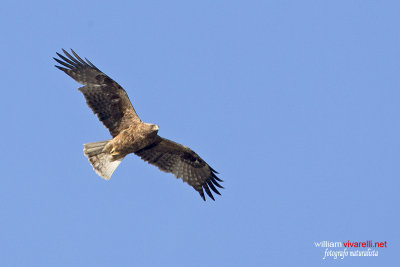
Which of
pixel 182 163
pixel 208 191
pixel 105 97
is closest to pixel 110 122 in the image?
pixel 105 97

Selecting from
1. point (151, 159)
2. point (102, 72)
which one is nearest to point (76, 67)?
point (102, 72)

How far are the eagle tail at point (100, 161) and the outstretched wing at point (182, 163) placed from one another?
2.47 feet

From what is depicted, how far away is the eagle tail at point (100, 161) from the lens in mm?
13172

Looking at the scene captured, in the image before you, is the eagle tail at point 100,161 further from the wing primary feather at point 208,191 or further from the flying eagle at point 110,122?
the wing primary feather at point 208,191

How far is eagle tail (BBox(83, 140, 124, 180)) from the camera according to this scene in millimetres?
13172

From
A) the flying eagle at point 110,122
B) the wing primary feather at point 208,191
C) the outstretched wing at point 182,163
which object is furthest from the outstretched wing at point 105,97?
the wing primary feather at point 208,191

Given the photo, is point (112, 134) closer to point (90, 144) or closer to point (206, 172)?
point (90, 144)

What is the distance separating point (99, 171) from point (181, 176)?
1924 mm

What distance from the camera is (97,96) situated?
42.4 ft

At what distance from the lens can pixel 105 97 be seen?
42.4ft

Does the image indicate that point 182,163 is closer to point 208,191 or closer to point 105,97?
point 208,191

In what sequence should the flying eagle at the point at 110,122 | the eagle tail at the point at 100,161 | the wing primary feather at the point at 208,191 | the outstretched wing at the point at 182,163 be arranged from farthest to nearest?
the wing primary feather at the point at 208,191 < the outstretched wing at the point at 182,163 < the eagle tail at the point at 100,161 < the flying eagle at the point at 110,122

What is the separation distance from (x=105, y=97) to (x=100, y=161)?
4.60ft

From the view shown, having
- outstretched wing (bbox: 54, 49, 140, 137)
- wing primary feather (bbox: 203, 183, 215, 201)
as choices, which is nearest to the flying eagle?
outstretched wing (bbox: 54, 49, 140, 137)
